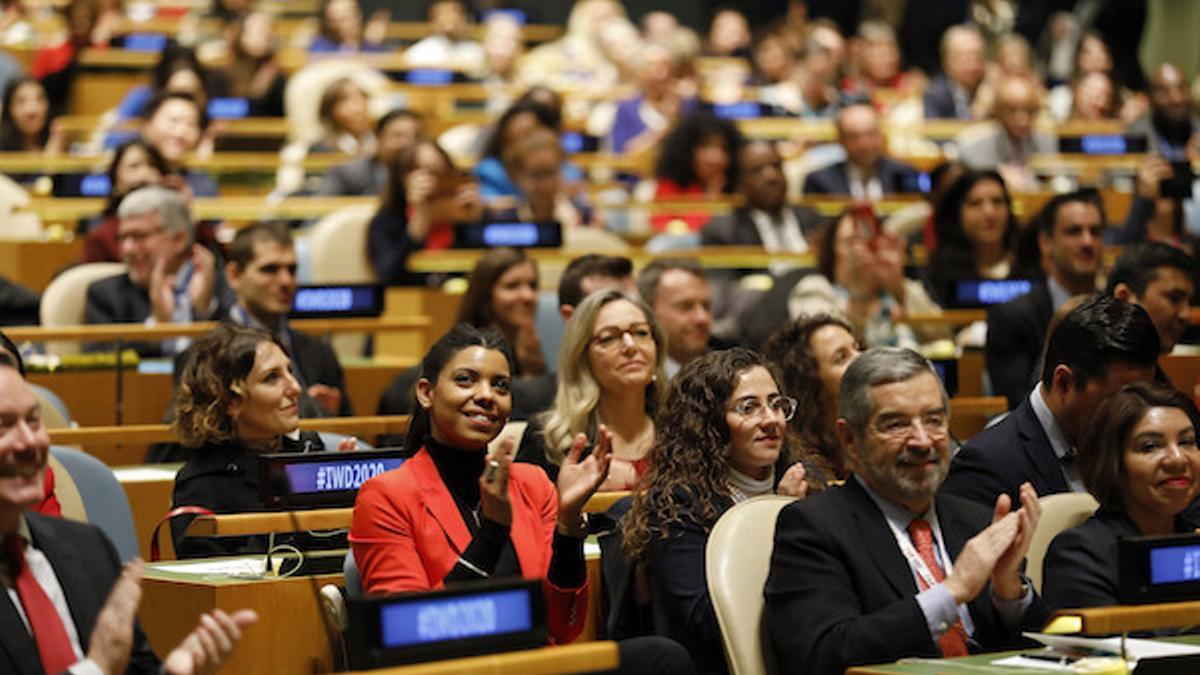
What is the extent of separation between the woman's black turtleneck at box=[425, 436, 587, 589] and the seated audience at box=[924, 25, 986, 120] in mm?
9926

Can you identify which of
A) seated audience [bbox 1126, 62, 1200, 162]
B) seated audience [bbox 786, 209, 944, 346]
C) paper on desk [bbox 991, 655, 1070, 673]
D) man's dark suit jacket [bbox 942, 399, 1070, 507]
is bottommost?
paper on desk [bbox 991, 655, 1070, 673]

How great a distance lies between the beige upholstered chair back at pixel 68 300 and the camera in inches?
287

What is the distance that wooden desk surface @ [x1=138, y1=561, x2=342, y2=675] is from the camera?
4461 mm

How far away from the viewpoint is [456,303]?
27.4 ft

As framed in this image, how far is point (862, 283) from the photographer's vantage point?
7898mm

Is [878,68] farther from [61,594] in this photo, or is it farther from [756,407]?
[61,594]

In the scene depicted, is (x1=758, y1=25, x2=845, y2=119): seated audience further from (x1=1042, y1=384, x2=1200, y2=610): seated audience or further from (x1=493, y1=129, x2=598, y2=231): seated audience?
(x1=1042, y1=384, x2=1200, y2=610): seated audience

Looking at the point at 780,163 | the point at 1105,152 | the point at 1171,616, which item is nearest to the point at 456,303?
the point at 780,163

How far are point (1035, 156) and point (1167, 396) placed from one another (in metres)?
7.36

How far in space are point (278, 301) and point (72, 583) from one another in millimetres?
3323

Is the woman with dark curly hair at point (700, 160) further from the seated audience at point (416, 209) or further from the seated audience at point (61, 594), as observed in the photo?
the seated audience at point (61, 594)

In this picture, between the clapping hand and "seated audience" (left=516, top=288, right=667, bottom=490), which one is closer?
the clapping hand

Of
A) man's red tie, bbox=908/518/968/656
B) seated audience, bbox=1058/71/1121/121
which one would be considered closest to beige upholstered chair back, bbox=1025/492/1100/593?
man's red tie, bbox=908/518/968/656

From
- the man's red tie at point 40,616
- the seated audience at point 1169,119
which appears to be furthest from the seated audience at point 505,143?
the man's red tie at point 40,616
